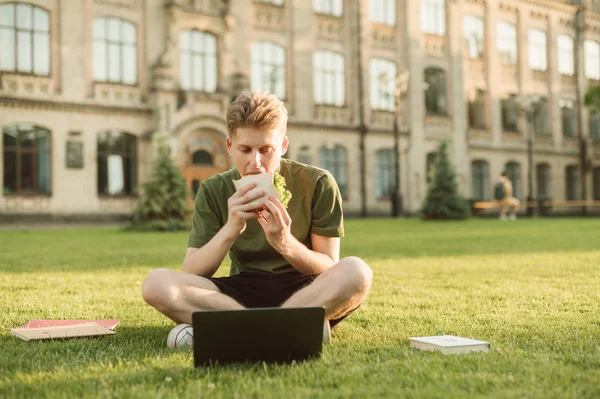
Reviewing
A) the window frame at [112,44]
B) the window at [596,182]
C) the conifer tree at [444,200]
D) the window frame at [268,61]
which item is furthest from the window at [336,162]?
the window at [596,182]

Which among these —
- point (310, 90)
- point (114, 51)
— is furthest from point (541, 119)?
point (114, 51)

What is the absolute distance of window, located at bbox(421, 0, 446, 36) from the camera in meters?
36.8

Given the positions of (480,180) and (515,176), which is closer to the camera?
(480,180)

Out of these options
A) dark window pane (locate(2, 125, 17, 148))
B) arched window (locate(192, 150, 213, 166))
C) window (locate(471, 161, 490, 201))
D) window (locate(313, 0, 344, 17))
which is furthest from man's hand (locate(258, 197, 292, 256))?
window (locate(471, 161, 490, 201))

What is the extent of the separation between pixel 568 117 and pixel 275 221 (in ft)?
146

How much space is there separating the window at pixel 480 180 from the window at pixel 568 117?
8.10 meters

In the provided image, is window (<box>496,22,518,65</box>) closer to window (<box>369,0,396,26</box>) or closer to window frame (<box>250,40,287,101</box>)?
window (<box>369,0,396,26</box>)

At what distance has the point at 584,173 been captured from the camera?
147ft

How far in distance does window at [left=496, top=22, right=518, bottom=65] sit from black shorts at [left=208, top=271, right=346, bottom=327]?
38491mm

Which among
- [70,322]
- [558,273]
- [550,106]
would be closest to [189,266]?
[70,322]

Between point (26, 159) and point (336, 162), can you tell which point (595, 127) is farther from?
point (26, 159)

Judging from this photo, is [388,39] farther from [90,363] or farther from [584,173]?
[90,363]

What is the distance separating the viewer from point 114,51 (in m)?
27.5

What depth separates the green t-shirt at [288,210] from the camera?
14.7ft
